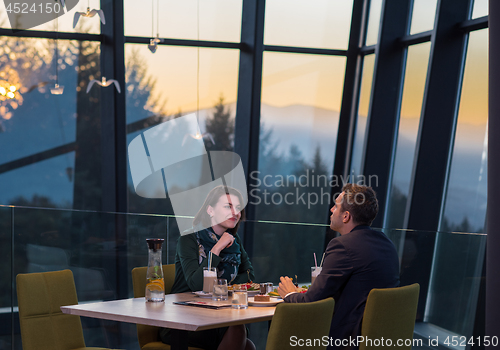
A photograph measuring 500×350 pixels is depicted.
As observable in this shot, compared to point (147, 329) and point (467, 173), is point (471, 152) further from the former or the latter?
point (147, 329)

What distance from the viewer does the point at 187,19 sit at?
18.9 ft

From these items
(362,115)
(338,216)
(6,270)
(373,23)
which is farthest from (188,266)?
(373,23)

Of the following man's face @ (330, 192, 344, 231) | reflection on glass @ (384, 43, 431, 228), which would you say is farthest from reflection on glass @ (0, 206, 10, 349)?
reflection on glass @ (384, 43, 431, 228)

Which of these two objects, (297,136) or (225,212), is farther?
(297,136)

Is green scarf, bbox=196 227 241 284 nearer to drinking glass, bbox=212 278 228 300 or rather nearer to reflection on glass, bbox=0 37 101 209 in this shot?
drinking glass, bbox=212 278 228 300

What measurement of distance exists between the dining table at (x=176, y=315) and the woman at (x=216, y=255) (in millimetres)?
385

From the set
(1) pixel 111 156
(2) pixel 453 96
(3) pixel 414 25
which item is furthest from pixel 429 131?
(1) pixel 111 156

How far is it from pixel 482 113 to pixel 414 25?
1308 millimetres

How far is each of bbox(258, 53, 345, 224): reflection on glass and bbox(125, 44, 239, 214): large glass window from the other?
1.44ft

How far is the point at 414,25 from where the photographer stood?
5453mm

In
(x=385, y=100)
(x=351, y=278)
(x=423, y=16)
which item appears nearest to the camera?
(x=351, y=278)

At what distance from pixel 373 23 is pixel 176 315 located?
4.68m

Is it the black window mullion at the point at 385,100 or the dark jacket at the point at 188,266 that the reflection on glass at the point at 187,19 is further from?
the dark jacket at the point at 188,266

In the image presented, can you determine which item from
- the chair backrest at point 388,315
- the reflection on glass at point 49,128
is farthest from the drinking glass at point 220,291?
the reflection on glass at point 49,128
